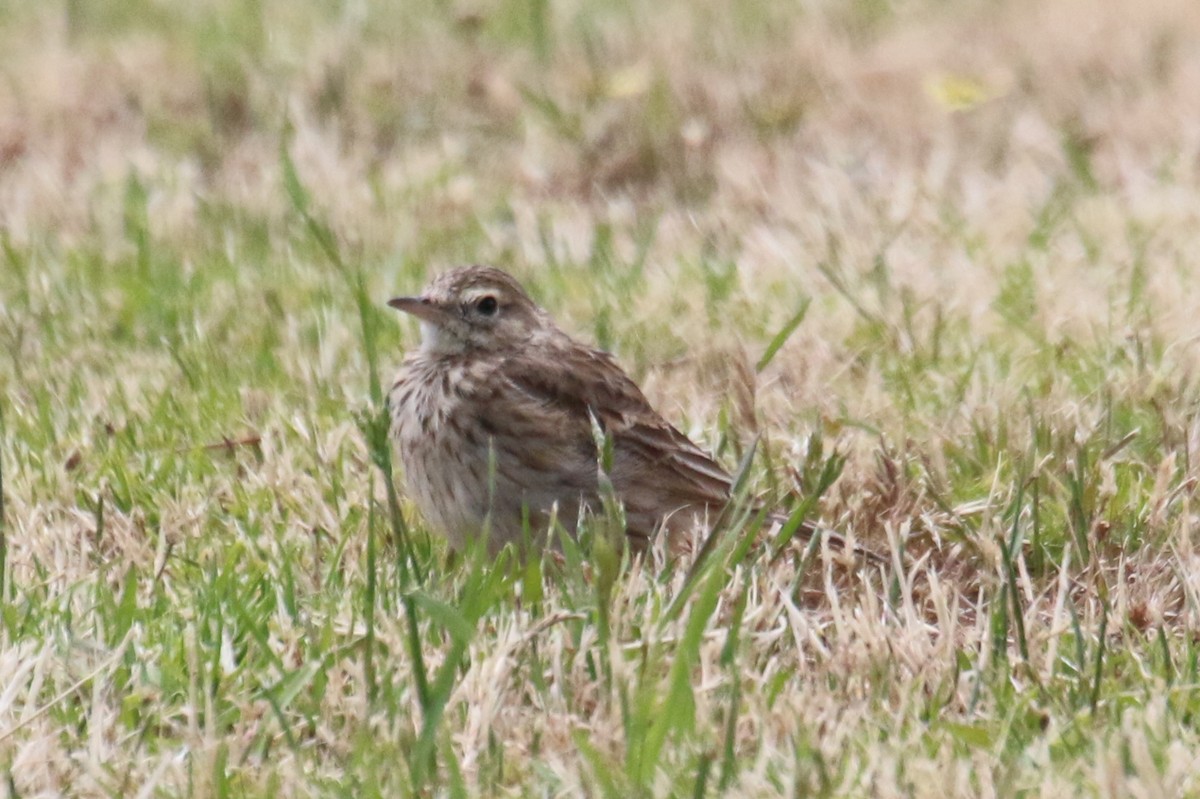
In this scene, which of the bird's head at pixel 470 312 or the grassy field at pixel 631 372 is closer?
the grassy field at pixel 631 372

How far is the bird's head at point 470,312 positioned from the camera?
531cm

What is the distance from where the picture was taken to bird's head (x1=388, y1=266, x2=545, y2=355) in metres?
5.31

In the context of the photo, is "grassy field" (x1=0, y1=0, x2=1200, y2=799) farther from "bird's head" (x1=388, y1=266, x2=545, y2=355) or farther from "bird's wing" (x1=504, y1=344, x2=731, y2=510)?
"bird's head" (x1=388, y1=266, x2=545, y2=355)

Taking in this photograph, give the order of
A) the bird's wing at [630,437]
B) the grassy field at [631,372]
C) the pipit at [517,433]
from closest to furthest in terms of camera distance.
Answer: the grassy field at [631,372] → the pipit at [517,433] → the bird's wing at [630,437]

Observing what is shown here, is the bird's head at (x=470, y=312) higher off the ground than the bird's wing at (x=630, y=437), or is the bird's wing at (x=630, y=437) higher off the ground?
the bird's head at (x=470, y=312)

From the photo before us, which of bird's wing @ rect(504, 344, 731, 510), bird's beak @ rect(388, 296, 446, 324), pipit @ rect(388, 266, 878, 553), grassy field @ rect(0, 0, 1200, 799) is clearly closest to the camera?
grassy field @ rect(0, 0, 1200, 799)

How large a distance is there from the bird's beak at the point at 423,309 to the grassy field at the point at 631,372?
0.34m

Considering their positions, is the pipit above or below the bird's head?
below

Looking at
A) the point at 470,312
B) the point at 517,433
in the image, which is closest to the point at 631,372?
the point at 470,312

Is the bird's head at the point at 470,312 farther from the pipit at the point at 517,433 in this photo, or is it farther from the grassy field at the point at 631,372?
the grassy field at the point at 631,372

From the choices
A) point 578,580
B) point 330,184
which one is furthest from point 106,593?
point 330,184

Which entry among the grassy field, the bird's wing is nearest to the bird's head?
the bird's wing

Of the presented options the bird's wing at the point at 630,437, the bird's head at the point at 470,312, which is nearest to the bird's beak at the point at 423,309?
the bird's head at the point at 470,312

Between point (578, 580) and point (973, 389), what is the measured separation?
1949 millimetres
